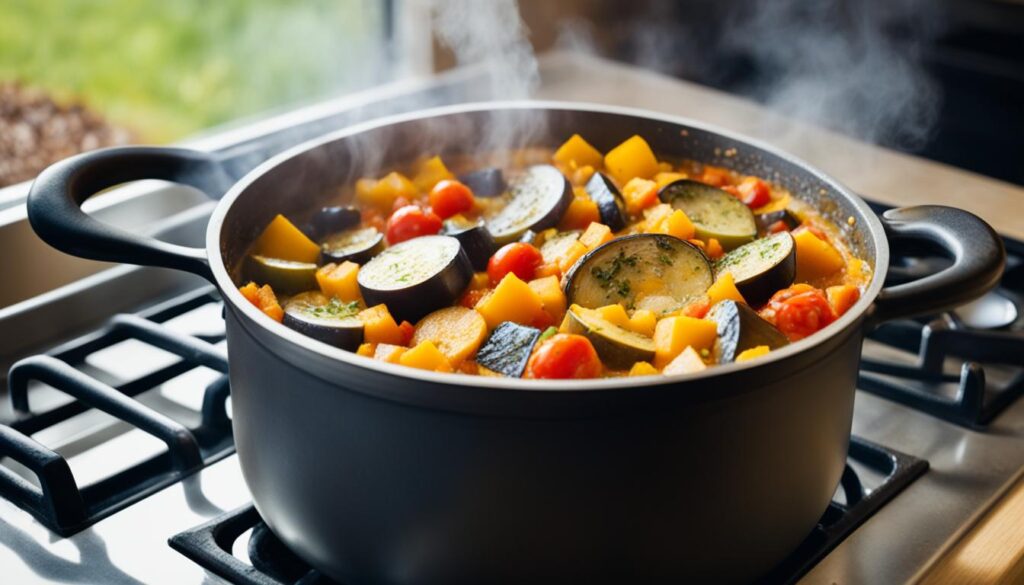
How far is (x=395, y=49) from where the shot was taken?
8.34 feet

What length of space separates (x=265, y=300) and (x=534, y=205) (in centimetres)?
40

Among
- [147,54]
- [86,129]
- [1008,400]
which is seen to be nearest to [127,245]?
[1008,400]

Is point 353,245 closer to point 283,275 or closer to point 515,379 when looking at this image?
point 283,275

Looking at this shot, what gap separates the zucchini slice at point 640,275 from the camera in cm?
118

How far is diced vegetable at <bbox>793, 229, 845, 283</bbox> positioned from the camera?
4.25ft

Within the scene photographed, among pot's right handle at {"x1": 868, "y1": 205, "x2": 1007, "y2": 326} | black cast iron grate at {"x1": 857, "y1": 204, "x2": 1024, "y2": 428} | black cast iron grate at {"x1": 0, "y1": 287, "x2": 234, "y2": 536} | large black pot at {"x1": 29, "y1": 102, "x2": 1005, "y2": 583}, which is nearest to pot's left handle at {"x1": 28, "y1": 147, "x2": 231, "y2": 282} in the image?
large black pot at {"x1": 29, "y1": 102, "x2": 1005, "y2": 583}

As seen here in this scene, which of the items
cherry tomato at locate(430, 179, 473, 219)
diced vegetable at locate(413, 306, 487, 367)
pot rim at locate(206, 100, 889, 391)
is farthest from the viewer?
cherry tomato at locate(430, 179, 473, 219)

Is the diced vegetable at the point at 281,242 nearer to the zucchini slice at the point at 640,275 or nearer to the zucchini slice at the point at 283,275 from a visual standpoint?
the zucchini slice at the point at 283,275

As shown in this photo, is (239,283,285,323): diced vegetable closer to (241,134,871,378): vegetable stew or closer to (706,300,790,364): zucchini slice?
(241,134,871,378): vegetable stew

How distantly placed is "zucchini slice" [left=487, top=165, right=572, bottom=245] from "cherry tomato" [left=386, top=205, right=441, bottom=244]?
8cm

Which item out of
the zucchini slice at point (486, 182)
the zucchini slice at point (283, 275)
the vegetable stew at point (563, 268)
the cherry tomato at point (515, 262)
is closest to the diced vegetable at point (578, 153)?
the vegetable stew at point (563, 268)

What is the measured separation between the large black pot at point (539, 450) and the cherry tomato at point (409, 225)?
1.03 feet

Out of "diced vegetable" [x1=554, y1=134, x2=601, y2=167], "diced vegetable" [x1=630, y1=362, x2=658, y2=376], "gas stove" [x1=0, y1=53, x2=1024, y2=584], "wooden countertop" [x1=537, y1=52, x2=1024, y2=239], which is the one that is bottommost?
"gas stove" [x1=0, y1=53, x2=1024, y2=584]

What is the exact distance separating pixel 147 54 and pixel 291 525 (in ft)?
11.4
